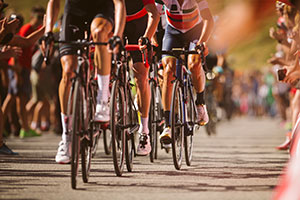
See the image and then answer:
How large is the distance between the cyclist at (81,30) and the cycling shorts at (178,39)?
1907mm

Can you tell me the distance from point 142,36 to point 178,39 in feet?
2.43

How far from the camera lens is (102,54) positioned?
543 cm

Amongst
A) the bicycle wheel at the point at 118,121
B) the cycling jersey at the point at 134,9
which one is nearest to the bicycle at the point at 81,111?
the bicycle wheel at the point at 118,121

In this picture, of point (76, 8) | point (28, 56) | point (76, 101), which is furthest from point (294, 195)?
point (28, 56)

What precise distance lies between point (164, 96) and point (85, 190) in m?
2.68

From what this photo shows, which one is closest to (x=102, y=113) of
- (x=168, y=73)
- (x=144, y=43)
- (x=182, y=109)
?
(x=144, y=43)

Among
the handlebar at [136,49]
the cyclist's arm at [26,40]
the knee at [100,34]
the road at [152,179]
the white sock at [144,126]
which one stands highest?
the knee at [100,34]

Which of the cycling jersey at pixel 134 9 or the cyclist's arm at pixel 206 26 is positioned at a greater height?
the cycling jersey at pixel 134 9

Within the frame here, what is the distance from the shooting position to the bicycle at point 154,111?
25.7 ft

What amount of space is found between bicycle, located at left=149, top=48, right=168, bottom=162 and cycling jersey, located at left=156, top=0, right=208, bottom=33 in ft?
1.75

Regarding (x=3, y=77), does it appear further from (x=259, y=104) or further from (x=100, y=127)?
(x=259, y=104)

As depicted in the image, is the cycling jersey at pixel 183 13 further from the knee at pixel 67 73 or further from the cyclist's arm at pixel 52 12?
the knee at pixel 67 73

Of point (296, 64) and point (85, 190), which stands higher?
point (296, 64)

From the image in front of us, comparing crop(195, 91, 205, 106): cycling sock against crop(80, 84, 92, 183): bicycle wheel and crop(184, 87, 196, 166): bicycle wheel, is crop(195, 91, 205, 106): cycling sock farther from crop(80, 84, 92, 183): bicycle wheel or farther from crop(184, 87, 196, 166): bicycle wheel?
crop(80, 84, 92, 183): bicycle wheel
